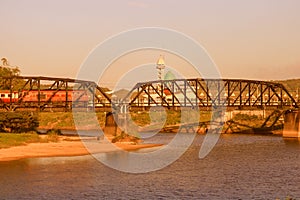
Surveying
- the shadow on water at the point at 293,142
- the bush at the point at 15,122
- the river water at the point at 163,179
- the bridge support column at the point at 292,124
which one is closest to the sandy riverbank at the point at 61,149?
the river water at the point at 163,179

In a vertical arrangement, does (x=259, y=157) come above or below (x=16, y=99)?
below

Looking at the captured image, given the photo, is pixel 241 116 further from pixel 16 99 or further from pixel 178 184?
pixel 178 184

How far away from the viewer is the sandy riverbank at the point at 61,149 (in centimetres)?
7187

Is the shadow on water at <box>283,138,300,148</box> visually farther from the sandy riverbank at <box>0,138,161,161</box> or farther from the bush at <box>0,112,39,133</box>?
the bush at <box>0,112,39,133</box>

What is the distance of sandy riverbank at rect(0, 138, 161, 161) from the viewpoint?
236 ft

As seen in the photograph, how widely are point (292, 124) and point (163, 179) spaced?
64075mm

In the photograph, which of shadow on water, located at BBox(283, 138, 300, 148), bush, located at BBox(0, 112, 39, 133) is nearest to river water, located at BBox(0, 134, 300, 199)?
shadow on water, located at BBox(283, 138, 300, 148)

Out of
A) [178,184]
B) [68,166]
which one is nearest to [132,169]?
[68,166]

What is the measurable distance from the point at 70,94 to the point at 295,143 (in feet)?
159

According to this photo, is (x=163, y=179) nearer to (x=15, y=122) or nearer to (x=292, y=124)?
(x=15, y=122)

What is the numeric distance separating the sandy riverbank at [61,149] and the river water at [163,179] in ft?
11.2

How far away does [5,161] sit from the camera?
66.1m

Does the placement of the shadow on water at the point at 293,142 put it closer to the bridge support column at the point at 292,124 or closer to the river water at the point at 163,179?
the bridge support column at the point at 292,124

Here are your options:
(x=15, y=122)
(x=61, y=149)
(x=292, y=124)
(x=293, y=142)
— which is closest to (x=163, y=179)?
(x=61, y=149)
